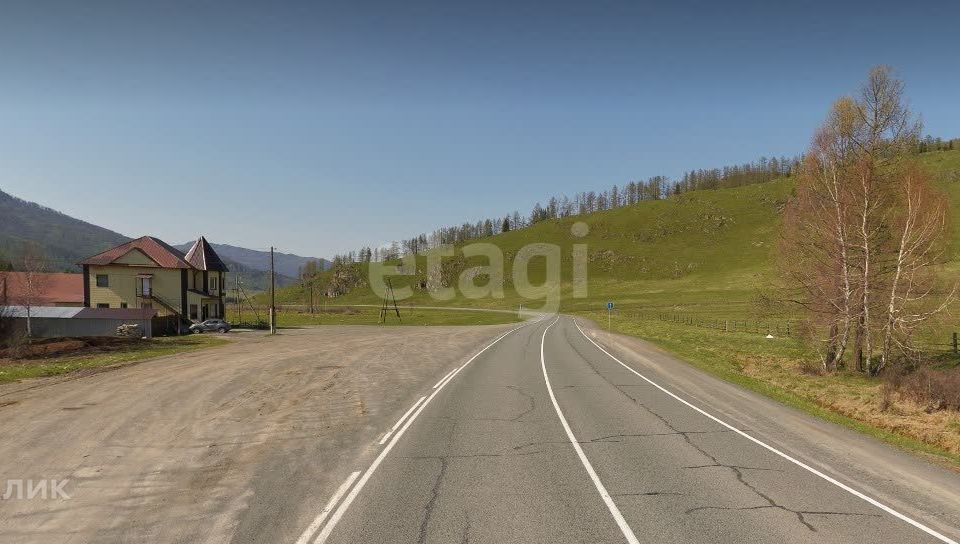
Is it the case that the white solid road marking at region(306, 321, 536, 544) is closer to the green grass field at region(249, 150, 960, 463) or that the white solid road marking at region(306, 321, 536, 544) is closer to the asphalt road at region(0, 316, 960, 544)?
the asphalt road at region(0, 316, 960, 544)

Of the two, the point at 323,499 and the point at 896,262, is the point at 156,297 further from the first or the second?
the point at 896,262

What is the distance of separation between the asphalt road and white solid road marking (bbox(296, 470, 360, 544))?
0.12 feet

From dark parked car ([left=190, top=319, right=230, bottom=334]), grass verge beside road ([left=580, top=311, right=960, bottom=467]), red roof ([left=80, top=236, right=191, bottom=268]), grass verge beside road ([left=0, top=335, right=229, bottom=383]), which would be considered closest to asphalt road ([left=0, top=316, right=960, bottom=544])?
grass verge beside road ([left=580, top=311, right=960, bottom=467])

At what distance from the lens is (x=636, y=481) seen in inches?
353

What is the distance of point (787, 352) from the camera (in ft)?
115

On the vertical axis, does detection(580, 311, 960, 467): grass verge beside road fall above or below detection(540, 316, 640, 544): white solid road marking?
below

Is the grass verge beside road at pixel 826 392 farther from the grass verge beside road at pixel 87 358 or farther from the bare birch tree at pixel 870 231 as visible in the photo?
the grass verge beside road at pixel 87 358

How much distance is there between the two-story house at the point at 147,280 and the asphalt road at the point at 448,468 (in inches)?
1653

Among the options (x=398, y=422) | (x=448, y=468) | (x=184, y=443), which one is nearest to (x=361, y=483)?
(x=448, y=468)

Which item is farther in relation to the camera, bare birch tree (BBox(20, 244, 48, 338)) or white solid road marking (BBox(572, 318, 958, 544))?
bare birch tree (BBox(20, 244, 48, 338))

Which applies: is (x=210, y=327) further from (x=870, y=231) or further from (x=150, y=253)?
(x=870, y=231)

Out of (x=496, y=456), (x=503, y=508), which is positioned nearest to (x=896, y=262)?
(x=496, y=456)

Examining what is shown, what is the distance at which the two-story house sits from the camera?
54656 millimetres

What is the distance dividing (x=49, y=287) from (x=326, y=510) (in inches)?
2720
